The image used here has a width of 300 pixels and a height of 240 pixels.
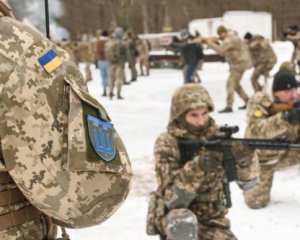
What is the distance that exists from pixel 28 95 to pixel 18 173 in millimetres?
202

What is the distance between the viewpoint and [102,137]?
1.50m

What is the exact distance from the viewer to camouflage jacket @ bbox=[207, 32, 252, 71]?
10.5 metres

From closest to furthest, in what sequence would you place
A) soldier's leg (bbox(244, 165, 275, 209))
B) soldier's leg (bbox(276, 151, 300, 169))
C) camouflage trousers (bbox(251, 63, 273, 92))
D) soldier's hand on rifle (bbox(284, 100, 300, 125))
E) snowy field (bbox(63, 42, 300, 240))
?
snowy field (bbox(63, 42, 300, 240)), soldier's hand on rifle (bbox(284, 100, 300, 125)), soldier's leg (bbox(244, 165, 275, 209)), soldier's leg (bbox(276, 151, 300, 169)), camouflage trousers (bbox(251, 63, 273, 92))

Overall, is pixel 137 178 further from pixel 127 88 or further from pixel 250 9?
pixel 250 9

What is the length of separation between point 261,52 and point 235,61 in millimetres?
844

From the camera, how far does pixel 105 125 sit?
1523mm

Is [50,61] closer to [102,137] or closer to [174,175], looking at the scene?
[102,137]

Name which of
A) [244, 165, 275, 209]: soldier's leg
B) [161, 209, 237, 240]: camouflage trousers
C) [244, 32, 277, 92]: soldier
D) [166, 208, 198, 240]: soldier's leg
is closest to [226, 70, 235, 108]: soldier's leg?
[244, 32, 277, 92]: soldier

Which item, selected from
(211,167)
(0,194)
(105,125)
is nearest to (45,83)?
(105,125)

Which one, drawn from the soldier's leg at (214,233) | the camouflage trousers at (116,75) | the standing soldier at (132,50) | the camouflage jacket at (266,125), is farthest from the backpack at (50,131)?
the standing soldier at (132,50)

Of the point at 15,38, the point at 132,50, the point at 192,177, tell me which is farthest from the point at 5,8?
the point at 132,50

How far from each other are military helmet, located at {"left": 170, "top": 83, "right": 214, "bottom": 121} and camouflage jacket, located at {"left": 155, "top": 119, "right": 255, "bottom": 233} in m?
0.12

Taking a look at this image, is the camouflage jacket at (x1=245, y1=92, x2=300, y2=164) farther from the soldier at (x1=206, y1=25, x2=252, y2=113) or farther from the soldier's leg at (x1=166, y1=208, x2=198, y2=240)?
the soldier at (x1=206, y1=25, x2=252, y2=113)

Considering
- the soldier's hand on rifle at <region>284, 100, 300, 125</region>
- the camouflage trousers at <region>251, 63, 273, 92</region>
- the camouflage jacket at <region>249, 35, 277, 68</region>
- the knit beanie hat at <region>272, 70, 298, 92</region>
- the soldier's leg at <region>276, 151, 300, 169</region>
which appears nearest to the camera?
the soldier's hand on rifle at <region>284, 100, 300, 125</region>
